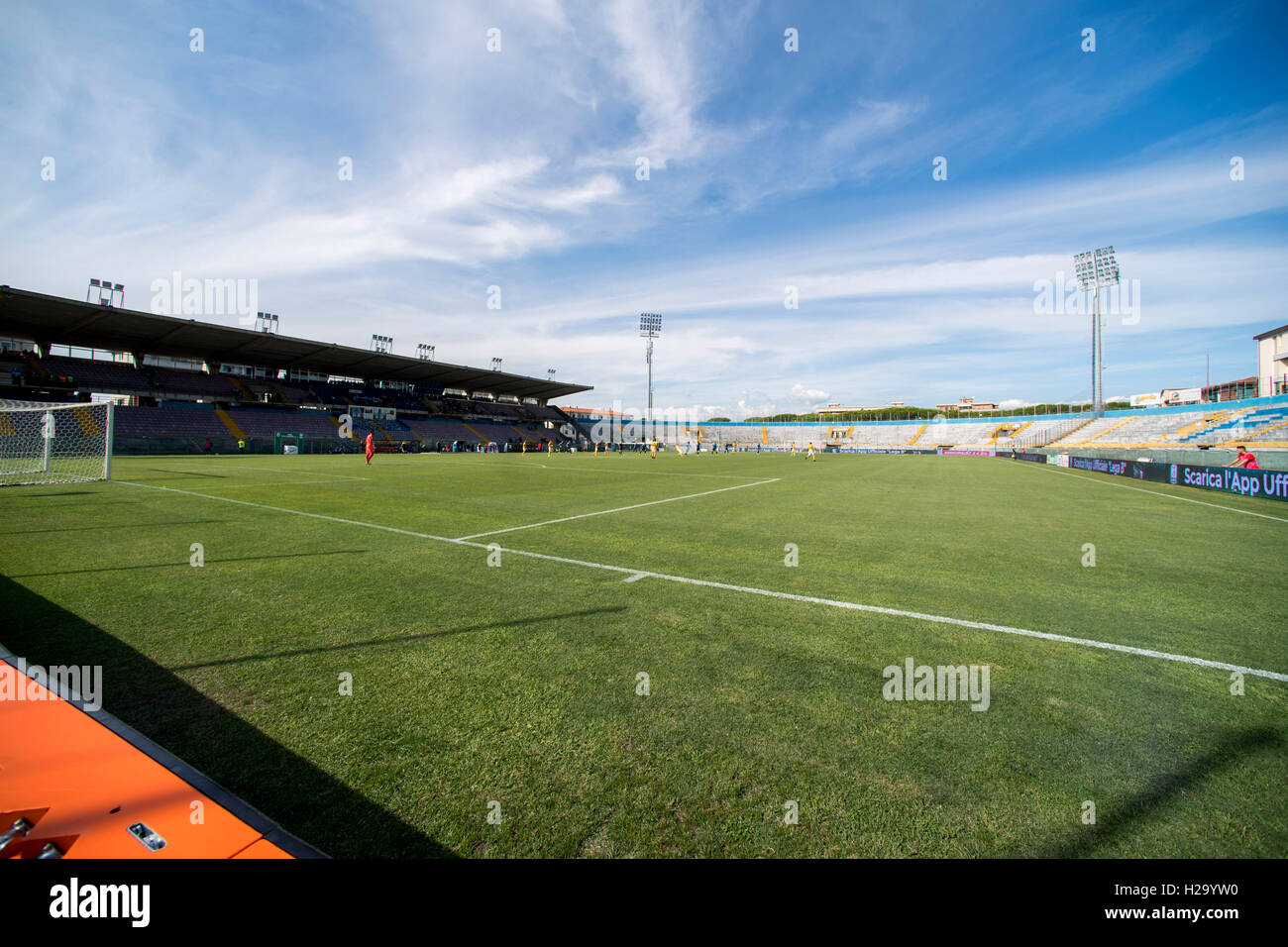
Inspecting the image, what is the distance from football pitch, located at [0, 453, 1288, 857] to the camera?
7.39 ft

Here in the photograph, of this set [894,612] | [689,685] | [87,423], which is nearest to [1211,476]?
[894,612]

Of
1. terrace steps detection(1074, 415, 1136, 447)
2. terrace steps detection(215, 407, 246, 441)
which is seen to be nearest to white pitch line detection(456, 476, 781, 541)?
terrace steps detection(215, 407, 246, 441)

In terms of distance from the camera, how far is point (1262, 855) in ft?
6.82

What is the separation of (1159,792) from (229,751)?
177 inches

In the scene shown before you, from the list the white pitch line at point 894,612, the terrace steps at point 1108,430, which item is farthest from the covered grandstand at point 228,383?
the terrace steps at point 1108,430

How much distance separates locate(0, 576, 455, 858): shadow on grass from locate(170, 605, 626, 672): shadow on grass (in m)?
0.29

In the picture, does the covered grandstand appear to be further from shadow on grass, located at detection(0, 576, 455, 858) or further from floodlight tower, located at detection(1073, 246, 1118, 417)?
floodlight tower, located at detection(1073, 246, 1118, 417)

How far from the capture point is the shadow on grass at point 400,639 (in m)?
3.77

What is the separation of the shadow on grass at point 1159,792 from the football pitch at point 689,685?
0.05 feet

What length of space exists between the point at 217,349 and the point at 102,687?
5336 centimetres

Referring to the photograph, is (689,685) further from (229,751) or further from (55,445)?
(55,445)

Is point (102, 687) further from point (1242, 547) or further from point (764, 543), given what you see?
point (1242, 547)

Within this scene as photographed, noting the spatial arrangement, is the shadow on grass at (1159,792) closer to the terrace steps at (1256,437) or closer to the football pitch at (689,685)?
the football pitch at (689,685)

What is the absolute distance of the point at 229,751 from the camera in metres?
2.67
